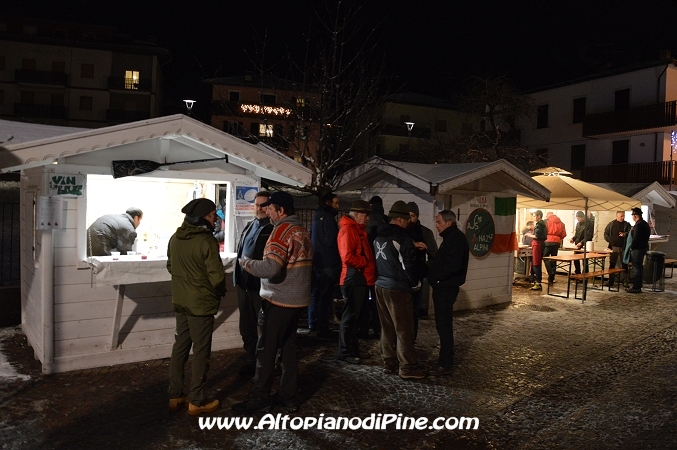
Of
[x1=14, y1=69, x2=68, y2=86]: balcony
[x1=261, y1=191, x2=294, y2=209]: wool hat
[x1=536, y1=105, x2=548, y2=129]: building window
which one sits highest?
[x1=14, y1=69, x2=68, y2=86]: balcony

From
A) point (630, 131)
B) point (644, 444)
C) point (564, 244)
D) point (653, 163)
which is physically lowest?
point (644, 444)

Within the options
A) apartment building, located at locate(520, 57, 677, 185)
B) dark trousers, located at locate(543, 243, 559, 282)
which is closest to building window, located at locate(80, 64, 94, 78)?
apartment building, located at locate(520, 57, 677, 185)

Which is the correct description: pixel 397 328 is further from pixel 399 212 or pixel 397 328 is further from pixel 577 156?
pixel 577 156

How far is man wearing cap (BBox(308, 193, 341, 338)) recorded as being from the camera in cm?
762

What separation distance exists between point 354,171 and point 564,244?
27.9ft

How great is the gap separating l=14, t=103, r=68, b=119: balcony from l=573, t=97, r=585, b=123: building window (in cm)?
3984

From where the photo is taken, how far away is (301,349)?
716 cm

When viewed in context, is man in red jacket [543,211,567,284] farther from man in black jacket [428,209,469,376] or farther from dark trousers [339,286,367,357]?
dark trousers [339,286,367,357]

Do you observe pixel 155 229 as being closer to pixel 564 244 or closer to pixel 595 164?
pixel 564 244

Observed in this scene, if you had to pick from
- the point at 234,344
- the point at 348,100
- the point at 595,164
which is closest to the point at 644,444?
the point at 234,344

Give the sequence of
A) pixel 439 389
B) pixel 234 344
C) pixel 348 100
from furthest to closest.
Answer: pixel 348 100
pixel 234 344
pixel 439 389

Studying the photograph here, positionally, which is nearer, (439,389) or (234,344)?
(439,389)

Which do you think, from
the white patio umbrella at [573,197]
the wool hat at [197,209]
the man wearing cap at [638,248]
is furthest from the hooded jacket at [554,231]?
the wool hat at [197,209]

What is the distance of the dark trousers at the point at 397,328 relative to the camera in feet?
19.3
